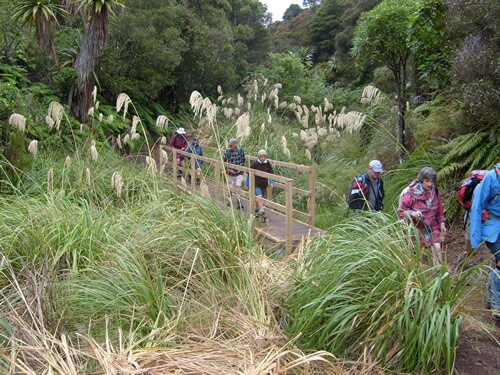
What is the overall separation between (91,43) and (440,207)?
1285cm

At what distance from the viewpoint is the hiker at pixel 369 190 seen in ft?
18.9

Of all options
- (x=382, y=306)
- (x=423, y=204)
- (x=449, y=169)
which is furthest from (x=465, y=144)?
(x=382, y=306)

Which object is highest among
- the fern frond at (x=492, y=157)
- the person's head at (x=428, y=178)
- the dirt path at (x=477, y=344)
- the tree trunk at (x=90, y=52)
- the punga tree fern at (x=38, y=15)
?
the punga tree fern at (x=38, y=15)

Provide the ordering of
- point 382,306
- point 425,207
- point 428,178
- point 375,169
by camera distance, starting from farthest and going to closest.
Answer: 1. point 375,169
2. point 425,207
3. point 428,178
4. point 382,306

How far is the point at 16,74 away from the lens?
15828 millimetres

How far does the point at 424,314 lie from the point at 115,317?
85.5 inches

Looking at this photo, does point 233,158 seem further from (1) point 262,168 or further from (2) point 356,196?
(2) point 356,196

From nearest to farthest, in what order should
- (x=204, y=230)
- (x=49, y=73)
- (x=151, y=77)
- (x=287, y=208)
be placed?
1. (x=204, y=230)
2. (x=287, y=208)
3. (x=49, y=73)
4. (x=151, y=77)

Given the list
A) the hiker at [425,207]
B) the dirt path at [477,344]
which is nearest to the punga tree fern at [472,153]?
the hiker at [425,207]

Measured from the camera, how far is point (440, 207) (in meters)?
5.15

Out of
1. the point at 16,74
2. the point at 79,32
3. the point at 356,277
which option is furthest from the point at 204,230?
the point at 79,32

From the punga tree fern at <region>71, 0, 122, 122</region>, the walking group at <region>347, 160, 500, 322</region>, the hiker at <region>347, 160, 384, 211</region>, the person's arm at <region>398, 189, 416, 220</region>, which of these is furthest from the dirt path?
the punga tree fern at <region>71, 0, 122, 122</region>

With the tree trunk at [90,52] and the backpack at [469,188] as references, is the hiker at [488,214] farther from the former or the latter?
the tree trunk at [90,52]

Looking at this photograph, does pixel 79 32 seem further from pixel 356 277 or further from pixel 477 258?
pixel 356 277
